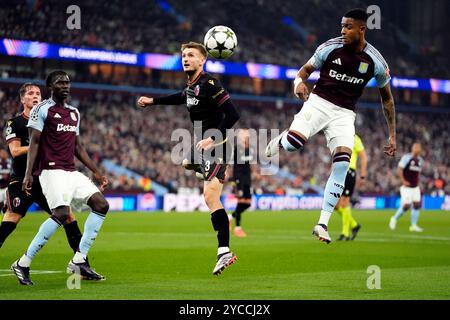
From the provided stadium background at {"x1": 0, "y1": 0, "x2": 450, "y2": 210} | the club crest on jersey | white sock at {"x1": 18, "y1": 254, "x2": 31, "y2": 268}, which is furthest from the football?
stadium background at {"x1": 0, "y1": 0, "x2": 450, "y2": 210}

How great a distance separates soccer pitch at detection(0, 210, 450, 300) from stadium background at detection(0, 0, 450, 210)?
18.7 metres

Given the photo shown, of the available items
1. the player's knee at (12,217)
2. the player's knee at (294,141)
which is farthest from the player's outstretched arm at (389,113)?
the player's knee at (12,217)

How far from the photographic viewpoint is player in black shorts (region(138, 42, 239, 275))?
34.4 ft

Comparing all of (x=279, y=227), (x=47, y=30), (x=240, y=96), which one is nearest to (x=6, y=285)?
(x=279, y=227)

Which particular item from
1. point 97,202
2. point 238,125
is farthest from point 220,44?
point 238,125

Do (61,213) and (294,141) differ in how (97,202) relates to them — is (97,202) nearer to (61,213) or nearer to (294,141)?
(61,213)

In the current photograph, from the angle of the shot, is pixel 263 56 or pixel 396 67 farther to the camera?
pixel 396 67

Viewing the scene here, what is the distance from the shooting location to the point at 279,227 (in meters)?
25.5

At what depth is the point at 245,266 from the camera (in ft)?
43.1

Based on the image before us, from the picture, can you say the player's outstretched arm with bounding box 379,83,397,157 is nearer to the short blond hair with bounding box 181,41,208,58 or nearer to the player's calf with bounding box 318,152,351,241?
the player's calf with bounding box 318,152,351,241

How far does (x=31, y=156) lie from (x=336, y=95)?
155 inches

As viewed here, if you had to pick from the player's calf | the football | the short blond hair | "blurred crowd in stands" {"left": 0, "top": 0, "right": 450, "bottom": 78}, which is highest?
"blurred crowd in stands" {"left": 0, "top": 0, "right": 450, "bottom": 78}
